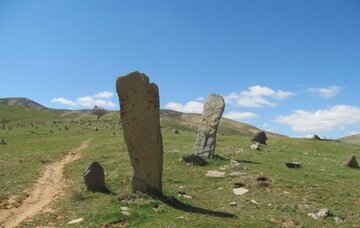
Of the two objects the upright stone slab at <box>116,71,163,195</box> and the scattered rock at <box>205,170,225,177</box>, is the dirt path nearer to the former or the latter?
the upright stone slab at <box>116,71,163,195</box>

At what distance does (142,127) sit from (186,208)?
12.6 ft

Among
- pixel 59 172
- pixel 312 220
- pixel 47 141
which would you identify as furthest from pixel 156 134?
pixel 47 141

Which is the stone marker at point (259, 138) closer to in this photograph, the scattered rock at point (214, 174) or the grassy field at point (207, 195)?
the grassy field at point (207, 195)

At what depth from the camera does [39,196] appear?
2286 cm

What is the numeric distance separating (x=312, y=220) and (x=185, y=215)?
4783 mm

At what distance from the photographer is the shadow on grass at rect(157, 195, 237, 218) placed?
18425 mm

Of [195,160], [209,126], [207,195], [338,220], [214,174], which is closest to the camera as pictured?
[338,220]

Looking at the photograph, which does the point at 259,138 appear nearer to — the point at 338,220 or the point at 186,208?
the point at 186,208

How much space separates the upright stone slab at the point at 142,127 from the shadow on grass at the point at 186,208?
745mm

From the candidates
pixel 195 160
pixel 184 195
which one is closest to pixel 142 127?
pixel 184 195

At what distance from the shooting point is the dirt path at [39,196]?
18873 mm

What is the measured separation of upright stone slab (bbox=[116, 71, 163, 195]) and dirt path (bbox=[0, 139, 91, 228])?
442cm

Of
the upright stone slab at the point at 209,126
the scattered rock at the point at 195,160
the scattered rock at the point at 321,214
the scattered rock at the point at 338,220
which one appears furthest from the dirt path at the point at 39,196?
the scattered rock at the point at 338,220

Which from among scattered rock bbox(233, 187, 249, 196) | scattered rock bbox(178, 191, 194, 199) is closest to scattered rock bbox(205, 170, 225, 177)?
scattered rock bbox(233, 187, 249, 196)
